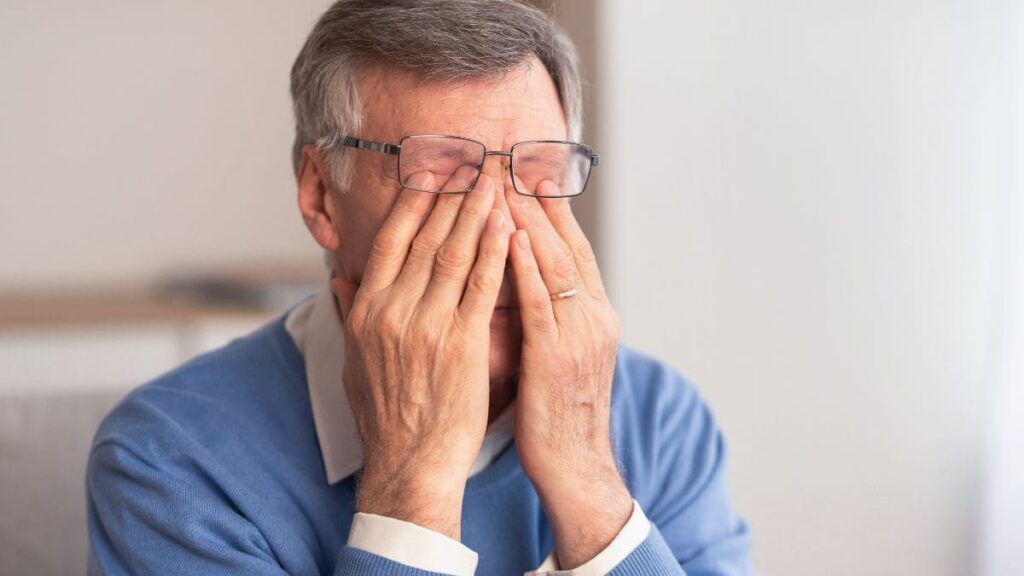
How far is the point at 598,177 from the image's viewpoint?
2.44m

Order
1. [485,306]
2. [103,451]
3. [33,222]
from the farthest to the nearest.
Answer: [33,222] < [103,451] < [485,306]

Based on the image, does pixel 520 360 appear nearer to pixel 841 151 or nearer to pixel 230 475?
pixel 230 475

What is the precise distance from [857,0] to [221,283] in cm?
204

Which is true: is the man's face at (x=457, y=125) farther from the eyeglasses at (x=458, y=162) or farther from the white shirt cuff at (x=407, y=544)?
the white shirt cuff at (x=407, y=544)

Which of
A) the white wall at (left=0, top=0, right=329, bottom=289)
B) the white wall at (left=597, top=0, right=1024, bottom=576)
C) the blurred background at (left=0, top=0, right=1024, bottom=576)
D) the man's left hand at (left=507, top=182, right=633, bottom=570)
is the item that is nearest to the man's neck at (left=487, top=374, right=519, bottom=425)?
the man's left hand at (left=507, top=182, right=633, bottom=570)

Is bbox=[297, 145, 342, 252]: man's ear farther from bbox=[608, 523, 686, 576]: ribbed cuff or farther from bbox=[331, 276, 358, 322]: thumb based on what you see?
bbox=[608, 523, 686, 576]: ribbed cuff

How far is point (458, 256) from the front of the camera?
47.5 inches

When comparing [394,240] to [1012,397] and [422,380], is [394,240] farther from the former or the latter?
[1012,397]

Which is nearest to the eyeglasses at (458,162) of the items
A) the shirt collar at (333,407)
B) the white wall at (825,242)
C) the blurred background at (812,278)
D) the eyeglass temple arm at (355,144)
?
the eyeglass temple arm at (355,144)

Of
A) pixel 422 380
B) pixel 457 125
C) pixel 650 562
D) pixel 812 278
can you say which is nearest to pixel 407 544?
pixel 422 380

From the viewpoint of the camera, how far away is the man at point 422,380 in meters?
1.20

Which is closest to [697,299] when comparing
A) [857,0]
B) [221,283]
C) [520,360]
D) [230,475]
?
[857,0]

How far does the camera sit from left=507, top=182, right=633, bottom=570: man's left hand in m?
1.22

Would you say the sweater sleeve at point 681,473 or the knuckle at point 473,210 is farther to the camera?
the sweater sleeve at point 681,473
